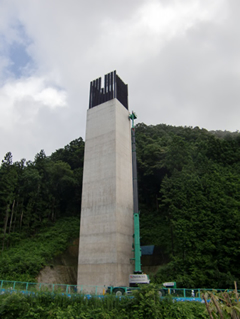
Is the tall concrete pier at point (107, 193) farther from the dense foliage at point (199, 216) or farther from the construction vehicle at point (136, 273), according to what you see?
the dense foliage at point (199, 216)

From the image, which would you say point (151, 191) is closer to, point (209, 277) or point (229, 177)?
point (229, 177)

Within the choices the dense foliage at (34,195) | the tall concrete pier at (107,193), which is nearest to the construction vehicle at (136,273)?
the tall concrete pier at (107,193)

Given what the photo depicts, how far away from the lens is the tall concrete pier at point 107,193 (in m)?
21.3

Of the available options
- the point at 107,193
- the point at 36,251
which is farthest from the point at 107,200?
the point at 36,251

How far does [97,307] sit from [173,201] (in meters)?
16.6

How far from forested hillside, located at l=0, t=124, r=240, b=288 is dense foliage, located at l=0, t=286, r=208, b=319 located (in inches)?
406

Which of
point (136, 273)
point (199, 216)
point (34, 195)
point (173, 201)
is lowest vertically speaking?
point (136, 273)

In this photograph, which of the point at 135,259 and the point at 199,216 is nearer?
the point at 135,259

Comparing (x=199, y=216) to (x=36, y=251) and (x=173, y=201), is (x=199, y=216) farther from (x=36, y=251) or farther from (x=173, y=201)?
(x=36, y=251)

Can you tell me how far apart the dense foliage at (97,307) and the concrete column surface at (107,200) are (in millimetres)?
9971

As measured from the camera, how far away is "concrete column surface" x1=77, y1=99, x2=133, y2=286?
2122cm

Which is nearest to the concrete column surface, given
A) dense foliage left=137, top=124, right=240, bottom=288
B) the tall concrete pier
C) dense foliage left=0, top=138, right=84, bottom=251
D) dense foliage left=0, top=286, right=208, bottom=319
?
the tall concrete pier

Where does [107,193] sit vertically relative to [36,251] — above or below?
above

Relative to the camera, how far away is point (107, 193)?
23.0 m
